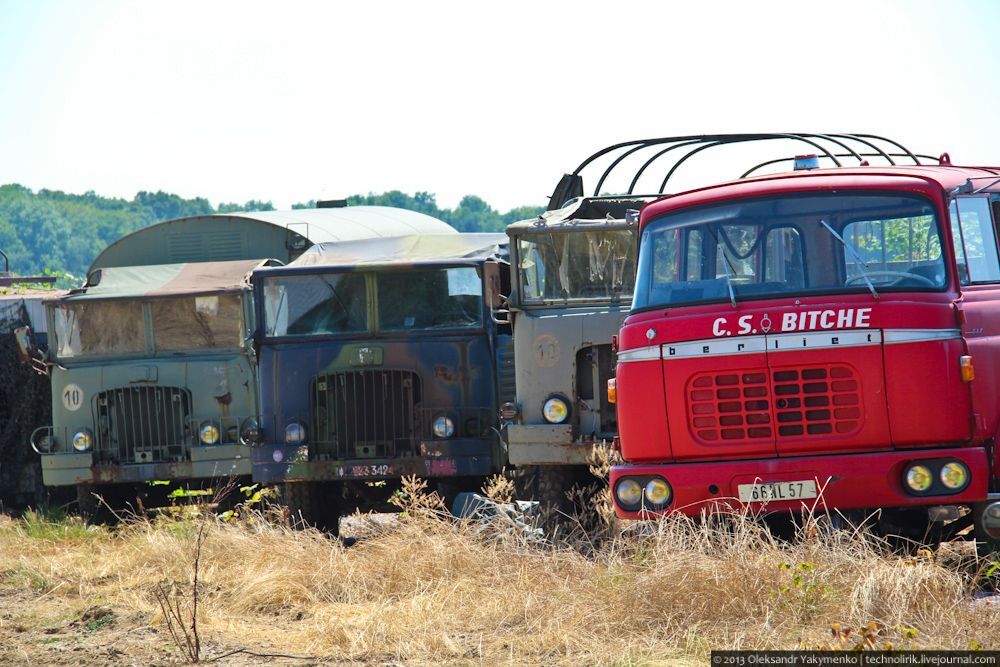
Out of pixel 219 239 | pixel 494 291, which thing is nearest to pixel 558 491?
pixel 494 291

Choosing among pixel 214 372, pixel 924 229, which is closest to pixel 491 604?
pixel 924 229

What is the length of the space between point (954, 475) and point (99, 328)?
8.87 m

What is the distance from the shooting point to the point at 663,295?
316 inches

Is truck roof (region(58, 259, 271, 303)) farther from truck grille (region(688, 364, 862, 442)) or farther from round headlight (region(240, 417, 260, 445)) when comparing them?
truck grille (region(688, 364, 862, 442))

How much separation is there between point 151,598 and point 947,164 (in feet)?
18.7

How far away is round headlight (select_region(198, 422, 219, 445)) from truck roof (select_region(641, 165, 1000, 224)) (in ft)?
19.7

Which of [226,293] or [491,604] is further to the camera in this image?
[226,293]

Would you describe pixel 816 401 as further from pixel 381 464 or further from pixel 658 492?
pixel 381 464

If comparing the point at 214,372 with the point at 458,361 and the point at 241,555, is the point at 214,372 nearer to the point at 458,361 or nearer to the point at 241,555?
the point at 458,361

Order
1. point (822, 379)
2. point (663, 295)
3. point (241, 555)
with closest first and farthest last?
1. point (822, 379)
2. point (663, 295)
3. point (241, 555)

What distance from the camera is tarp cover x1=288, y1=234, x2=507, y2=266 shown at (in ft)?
39.9

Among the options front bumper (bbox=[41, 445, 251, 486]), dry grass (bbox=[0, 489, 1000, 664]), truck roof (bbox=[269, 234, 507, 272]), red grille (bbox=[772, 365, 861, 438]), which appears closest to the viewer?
dry grass (bbox=[0, 489, 1000, 664])

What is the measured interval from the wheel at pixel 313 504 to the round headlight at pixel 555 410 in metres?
2.43

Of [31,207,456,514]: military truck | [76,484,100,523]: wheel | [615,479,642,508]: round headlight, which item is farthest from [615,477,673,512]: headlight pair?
[76,484,100,523]: wheel
